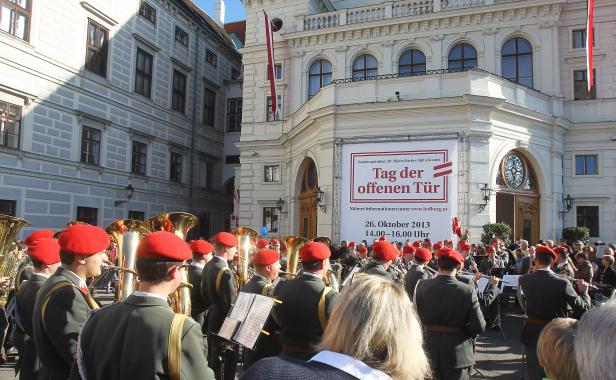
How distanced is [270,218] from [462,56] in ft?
39.9

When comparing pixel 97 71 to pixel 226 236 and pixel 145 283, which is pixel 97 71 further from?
pixel 145 283

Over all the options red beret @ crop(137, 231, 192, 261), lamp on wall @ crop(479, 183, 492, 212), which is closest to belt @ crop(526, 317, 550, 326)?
red beret @ crop(137, 231, 192, 261)

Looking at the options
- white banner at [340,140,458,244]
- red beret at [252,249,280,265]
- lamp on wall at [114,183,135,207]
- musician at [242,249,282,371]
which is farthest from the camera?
lamp on wall at [114,183,135,207]

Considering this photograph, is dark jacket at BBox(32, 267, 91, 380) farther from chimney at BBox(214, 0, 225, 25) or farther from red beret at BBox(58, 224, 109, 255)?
chimney at BBox(214, 0, 225, 25)

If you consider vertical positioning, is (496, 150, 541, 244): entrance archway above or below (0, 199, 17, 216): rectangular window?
above

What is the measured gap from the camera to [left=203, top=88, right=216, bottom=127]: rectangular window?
105ft

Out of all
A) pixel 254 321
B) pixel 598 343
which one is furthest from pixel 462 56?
pixel 598 343

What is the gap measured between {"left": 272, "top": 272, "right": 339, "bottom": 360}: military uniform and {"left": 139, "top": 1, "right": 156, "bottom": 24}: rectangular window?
2531 centimetres

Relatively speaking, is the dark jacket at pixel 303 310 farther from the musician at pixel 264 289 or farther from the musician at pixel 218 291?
the musician at pixel 218 291

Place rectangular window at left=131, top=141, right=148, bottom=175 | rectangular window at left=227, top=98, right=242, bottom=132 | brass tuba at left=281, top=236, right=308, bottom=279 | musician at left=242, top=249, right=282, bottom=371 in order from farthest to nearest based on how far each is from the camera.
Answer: rectangular window at left=227, top=98, right=242, bottom=132
rectangular window at left=131, top=141, right=148, bottom=175
brass tuba at left=281, top=236, right=308, bottom=279
musician at left=242, top=249, right=282, bottom=371

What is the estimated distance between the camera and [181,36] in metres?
29.9

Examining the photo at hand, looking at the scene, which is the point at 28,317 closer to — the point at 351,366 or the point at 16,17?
the point at 351,366

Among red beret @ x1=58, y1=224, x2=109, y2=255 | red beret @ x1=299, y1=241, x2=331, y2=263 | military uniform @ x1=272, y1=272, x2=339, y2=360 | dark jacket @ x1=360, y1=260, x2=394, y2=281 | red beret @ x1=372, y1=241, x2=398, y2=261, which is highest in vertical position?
red beret @ x1=58, y1=224, x2=109, y2=255

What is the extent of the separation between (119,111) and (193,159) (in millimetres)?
6424
